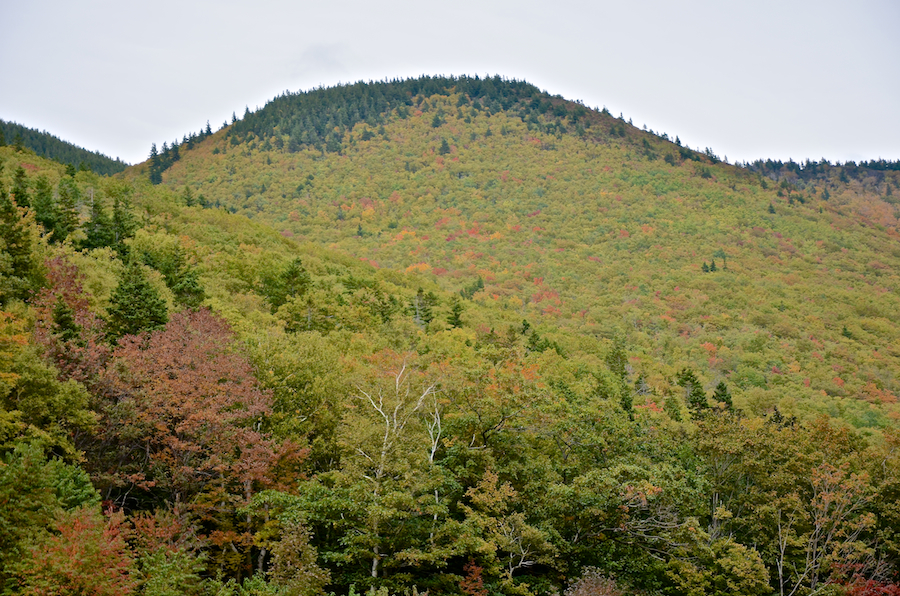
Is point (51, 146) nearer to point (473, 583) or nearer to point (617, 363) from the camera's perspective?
point (617, 363)

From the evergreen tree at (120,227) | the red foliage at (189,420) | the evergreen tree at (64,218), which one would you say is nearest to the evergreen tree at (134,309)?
the red foliage at (189,420)

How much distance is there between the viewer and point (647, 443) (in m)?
34.6

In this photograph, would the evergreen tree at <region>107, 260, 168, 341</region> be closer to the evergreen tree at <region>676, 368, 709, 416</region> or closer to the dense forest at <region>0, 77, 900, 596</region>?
the dense forest at <region>0, 77, 900, 596</region>

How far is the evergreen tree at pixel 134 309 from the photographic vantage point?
112 feet

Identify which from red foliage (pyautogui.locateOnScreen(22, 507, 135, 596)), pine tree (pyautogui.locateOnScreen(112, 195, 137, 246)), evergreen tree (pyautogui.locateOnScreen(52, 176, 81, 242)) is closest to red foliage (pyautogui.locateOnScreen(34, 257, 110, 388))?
red foliage (pyautogui.locateOnScreen(22, 507, 135, 596))

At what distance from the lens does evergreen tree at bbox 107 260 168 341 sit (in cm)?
3425

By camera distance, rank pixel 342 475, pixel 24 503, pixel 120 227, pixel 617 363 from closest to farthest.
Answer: pixel 24 503, pixel 342 475, pixel 120 227, pixel 617 363

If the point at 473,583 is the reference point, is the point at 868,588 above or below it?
below

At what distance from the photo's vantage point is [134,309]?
113 feet

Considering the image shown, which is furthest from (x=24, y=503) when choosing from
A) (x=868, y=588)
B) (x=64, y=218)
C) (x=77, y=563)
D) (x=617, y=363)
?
(x=617, y=363)

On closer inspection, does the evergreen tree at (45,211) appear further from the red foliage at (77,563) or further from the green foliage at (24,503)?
the red foliage at (77,563)

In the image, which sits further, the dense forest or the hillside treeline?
the dense forest

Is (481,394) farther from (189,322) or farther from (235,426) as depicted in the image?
(189,322)

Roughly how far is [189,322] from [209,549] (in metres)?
13.4
